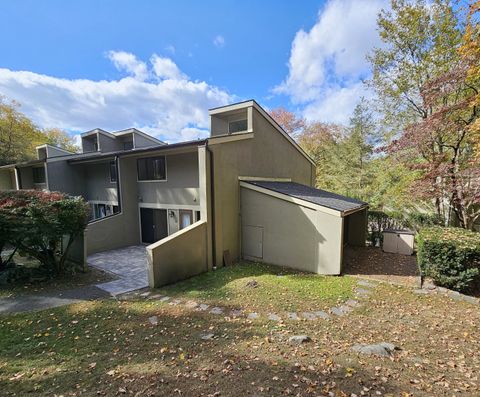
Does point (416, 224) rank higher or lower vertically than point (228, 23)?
lower

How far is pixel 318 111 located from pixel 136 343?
3193 centimetres

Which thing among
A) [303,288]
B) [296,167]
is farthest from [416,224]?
[303,288]

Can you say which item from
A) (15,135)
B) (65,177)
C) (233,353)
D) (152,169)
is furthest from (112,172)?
(15,135)

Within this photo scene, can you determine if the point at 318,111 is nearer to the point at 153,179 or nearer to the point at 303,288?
the point at 153,179

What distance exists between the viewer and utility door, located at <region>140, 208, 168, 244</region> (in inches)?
519

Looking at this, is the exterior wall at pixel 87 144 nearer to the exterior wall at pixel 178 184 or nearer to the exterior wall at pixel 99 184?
the exterior wall at pixel 99 184

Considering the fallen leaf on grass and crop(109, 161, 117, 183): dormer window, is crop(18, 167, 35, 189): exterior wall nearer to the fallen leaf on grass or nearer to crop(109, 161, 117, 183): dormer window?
crop(109, 161, 117, 183): dormer window

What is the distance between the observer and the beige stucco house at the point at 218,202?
29.3ft

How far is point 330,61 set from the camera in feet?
54.3

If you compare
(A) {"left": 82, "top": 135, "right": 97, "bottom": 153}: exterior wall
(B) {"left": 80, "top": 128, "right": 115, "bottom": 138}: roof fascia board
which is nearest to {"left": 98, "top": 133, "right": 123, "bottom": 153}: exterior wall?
(B) {"left": 80, "top": 128, "right": 115, "bottom": 138}: roof fascia board

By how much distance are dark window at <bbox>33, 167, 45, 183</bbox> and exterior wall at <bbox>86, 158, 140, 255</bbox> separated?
10347mm

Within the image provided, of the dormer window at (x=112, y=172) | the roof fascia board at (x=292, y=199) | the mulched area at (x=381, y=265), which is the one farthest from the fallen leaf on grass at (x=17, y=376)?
the dormer window at (x=112, y=172)

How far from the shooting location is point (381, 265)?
32.3 feet

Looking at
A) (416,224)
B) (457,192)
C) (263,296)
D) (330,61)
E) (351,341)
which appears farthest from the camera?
(330,61)
